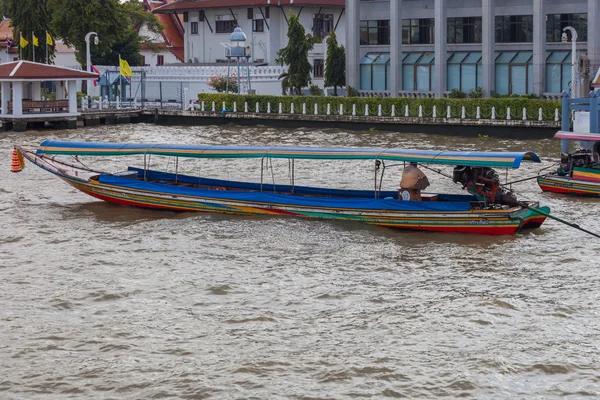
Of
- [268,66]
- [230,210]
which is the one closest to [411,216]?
[230,210]

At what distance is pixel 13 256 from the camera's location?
2309 cm

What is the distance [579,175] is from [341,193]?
7.14 metres

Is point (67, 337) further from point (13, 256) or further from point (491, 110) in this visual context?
point (491, 110)

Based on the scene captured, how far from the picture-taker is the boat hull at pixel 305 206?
2409 centimetres

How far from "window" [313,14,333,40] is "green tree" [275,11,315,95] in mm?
11407

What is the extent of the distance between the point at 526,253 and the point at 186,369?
9.44 meters

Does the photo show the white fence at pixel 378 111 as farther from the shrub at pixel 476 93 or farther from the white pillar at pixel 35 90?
the white pillar at pixel 35 90

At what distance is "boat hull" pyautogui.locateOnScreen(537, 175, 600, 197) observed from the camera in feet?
96.6

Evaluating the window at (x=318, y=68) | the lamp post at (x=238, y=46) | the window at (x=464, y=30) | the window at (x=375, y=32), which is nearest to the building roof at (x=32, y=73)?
the lamp post at (x=238, y=46)

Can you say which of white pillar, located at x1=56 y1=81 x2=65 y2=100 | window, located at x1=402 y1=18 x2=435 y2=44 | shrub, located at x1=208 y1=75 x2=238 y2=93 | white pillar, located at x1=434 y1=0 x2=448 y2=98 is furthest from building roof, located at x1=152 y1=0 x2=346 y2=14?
white pillar, located at x1=56 y1=81 x2=65 y2=100

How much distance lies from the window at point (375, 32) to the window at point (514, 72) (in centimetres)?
771

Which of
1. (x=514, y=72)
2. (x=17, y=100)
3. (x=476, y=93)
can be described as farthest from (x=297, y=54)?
(x=17, y=100)

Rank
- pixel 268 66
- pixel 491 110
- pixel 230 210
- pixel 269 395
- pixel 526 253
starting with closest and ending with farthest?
pixel 269 395
pixel 526 253
pixel 230 210
pixel 491 110
pixel 268 66

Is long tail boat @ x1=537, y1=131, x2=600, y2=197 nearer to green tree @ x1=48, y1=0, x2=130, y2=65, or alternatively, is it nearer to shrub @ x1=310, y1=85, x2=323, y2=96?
shrub @ x1=310, y1=85, x2=323, y2=96
